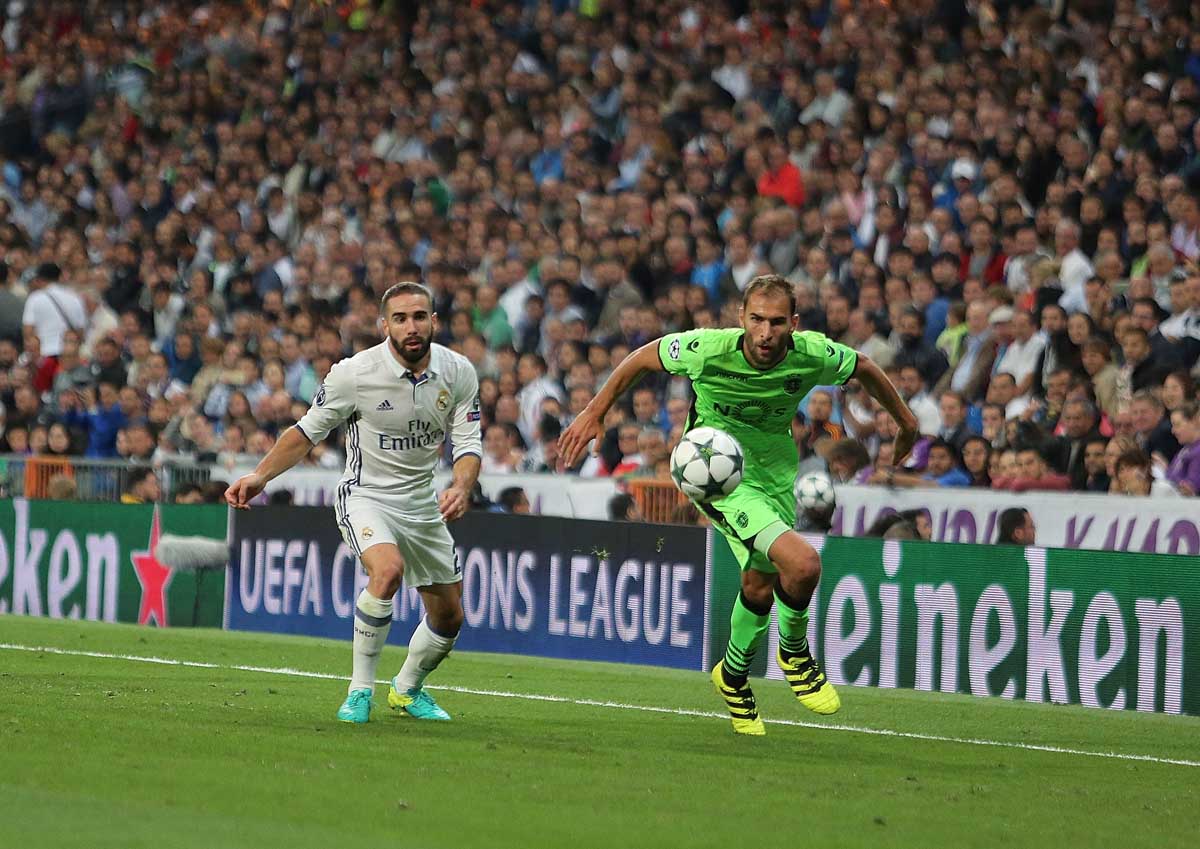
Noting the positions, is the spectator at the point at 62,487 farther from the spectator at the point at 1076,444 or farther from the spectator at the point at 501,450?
the spectator at the point at 1076,444

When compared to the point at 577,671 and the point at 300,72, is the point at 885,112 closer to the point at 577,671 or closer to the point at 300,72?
the point at 577,671

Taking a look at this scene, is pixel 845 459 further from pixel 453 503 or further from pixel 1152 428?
pixel 453 503

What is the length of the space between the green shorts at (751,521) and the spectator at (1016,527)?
393 cm

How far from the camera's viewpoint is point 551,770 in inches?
345

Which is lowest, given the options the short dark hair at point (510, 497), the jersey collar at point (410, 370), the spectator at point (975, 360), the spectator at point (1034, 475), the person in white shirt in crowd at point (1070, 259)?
the short dark hair at point (510, 497)

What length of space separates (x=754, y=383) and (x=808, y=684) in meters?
1.56

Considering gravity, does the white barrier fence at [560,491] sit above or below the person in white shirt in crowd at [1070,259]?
below

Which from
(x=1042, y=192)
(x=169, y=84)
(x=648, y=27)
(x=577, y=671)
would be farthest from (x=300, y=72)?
(x=577, y=671)

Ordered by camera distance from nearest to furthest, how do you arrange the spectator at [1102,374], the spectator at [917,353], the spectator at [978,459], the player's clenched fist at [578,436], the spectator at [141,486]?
the player's clenched fist at [578,436] < the spectator at [978,459] < the spectator at [1102,374] < the spectator at [917,353] < the spectator at [141,486]

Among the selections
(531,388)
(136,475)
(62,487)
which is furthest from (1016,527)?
(62,487)

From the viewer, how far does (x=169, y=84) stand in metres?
29.9

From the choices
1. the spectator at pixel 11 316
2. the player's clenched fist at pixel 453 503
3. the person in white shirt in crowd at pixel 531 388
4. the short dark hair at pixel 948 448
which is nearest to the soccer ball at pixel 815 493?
the short dark hair at pixel 948 448

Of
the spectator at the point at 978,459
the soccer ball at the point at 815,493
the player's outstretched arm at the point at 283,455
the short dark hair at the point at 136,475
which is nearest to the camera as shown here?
the player's outstretched arm at the point at 283,455

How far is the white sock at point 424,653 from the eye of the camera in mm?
10625
